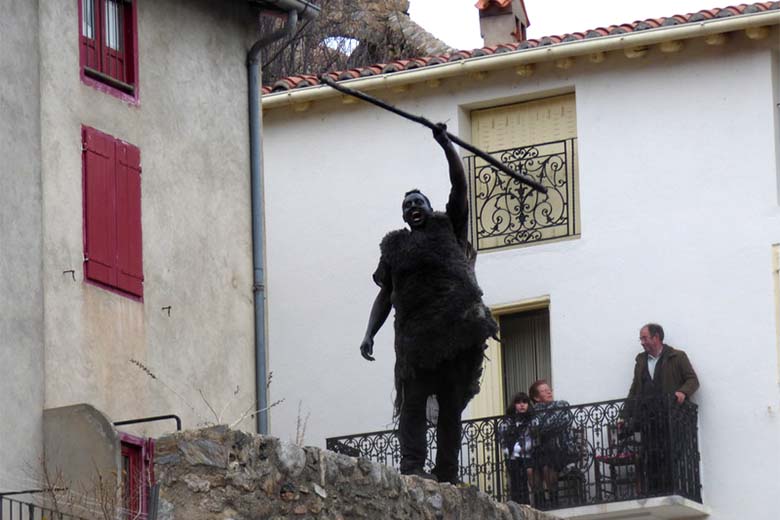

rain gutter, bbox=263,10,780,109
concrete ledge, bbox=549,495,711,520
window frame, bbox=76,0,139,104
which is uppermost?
rain gutter, bbox=263,10,780,109

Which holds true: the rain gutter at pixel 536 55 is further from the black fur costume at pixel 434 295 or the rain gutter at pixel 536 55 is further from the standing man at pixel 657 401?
the black fur costume at pixel 434 295

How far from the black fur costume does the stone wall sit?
981 mm

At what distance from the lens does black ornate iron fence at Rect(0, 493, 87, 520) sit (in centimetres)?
1930

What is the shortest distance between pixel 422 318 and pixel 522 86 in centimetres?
1233

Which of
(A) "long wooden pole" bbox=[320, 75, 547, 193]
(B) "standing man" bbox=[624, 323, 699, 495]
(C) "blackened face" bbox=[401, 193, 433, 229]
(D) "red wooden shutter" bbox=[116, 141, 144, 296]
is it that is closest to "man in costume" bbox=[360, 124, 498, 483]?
(C) "blackened face" bbox=[401, 193, 433, 229]

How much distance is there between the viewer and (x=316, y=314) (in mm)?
28672

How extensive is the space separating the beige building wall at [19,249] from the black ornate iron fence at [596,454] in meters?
5.76

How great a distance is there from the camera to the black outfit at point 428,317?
15.9 metres

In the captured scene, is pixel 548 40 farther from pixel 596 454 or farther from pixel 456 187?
pixel 456 187

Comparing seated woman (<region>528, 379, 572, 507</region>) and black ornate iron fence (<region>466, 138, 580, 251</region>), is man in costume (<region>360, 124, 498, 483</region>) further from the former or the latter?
black ornate iron fence (<region>466, 138, 580, 251</region>)

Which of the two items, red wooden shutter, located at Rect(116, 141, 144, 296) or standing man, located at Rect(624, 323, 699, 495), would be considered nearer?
red wooden shutter, located at Rect(116, 141, 144, 296)

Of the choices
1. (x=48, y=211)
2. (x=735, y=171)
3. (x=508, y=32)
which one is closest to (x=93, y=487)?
(x=48, y=211)

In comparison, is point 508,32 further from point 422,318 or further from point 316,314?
point 422,318

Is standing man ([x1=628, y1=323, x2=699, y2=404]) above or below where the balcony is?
above
